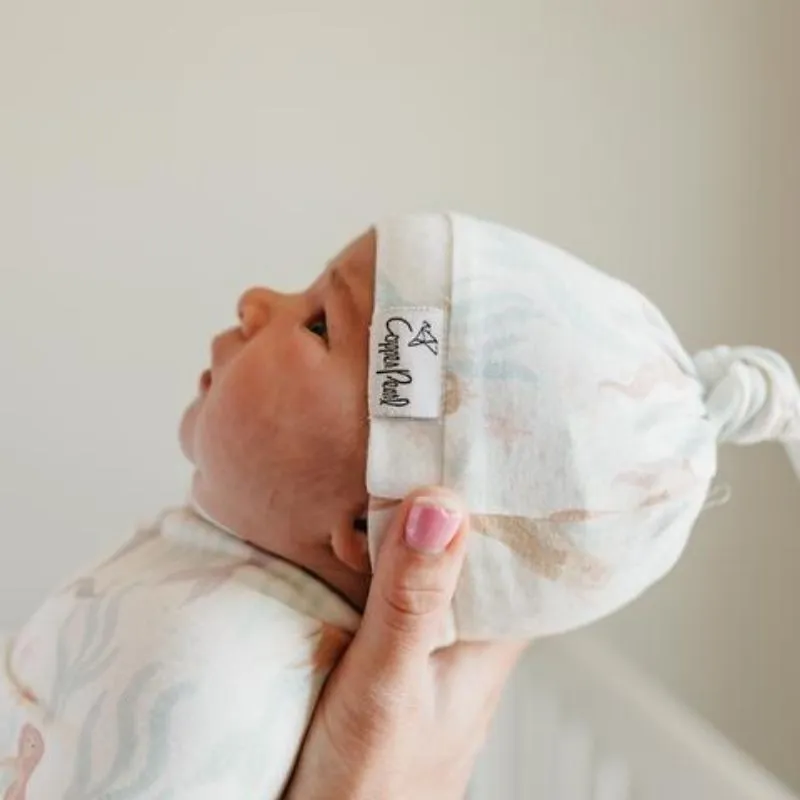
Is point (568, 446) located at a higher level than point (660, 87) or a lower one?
lower

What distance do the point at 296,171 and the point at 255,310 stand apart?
1.62 ft

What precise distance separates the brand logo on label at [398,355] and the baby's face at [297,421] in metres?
0.02

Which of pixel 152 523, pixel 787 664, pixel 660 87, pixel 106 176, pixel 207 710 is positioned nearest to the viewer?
pixel 207 710

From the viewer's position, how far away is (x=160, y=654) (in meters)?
0.69

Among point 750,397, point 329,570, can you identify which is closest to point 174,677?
point 329,570

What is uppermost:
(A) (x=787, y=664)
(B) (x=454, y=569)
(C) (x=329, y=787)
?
(B) (x=454, y=569)

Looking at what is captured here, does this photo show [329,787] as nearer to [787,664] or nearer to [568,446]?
[568,446]

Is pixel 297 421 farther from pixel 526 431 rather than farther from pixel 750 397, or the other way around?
pixel 750 397

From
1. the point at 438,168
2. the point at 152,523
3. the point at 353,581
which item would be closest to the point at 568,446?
the point at 353,581

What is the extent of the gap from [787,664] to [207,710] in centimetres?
91

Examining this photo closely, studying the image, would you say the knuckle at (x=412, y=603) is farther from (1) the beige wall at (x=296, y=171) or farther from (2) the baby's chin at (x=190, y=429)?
(1) the beige wall at (x=296, y=171)

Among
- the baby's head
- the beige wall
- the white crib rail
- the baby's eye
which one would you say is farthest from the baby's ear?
the beige wall

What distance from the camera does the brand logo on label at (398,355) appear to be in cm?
70

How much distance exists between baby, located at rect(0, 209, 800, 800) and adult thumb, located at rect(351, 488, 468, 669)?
22 millimetres
